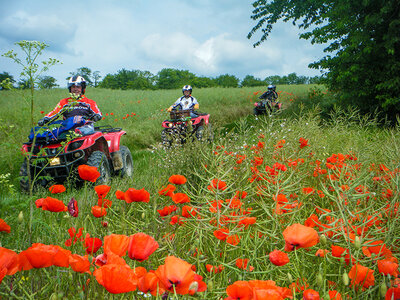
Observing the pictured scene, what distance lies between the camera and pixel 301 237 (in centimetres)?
81

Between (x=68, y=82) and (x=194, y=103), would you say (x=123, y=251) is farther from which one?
(x=194, y=103)

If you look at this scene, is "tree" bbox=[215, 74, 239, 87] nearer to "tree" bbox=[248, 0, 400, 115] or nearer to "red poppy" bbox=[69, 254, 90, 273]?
"tree" bbox=[248, 0, 400, 115]

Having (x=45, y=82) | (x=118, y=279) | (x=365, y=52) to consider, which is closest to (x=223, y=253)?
(x=118, y=279)

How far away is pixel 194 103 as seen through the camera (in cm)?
789

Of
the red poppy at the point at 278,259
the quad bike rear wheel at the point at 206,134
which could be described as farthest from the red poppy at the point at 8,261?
the quad bike rear wheel at the point at 206,134

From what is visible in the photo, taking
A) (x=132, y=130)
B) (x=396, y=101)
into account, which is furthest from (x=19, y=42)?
(x=396, y=101)

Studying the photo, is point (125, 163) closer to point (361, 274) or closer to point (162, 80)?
point (361, 274)

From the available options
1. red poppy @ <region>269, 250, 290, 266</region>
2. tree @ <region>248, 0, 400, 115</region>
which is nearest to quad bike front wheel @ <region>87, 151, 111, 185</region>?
red poppy @ <region>269, 250, 290, 266</region>

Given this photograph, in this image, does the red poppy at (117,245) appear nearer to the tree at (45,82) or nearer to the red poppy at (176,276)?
the red poppy at (176,276)

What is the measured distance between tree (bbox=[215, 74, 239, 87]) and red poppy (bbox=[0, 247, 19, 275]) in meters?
66.1

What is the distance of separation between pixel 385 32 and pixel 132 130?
24.8 ft

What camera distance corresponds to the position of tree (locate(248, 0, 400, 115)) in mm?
7599

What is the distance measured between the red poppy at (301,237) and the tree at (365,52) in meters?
8.00

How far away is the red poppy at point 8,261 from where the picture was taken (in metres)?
0.73
